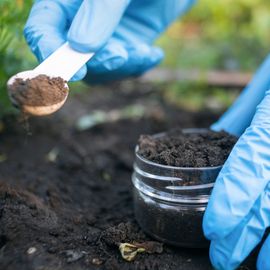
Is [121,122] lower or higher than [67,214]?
lower

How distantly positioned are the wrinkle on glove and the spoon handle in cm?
65

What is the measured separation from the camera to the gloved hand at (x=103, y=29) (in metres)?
1.60

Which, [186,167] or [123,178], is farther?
[123,178]

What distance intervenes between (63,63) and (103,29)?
9.8 inches

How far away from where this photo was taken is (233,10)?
4969 mm

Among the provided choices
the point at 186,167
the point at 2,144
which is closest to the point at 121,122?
the point at 2,144

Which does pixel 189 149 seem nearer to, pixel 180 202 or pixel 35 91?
pixel 180 202

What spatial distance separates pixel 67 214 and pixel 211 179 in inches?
24.6

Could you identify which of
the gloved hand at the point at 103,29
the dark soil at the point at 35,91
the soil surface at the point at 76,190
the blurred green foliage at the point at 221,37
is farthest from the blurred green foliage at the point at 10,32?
the blurred green foliage at the point at 221,37

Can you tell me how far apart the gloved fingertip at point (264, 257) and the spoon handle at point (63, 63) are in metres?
0.88

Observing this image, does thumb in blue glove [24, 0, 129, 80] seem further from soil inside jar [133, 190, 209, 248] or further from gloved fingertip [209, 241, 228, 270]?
gloved fingertip [209, 241, 228, 270]

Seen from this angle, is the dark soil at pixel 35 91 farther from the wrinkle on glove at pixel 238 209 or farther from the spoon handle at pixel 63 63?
the wrinkle on glove at pixel 238 209

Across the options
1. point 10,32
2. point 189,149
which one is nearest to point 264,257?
point 189,149

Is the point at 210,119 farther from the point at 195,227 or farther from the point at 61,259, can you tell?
the point at 61,259
